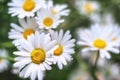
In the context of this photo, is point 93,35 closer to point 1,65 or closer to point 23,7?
point 23,7

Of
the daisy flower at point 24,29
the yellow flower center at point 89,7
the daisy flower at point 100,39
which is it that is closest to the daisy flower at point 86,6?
the yellow flower center at point 89,7

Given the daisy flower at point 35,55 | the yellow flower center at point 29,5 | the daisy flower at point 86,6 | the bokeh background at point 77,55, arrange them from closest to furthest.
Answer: the daisy flower at point 35,55 < the yellow flower center at point 29,5 < the bokeh background at point 77,55 < the daisy flower at point 86,6

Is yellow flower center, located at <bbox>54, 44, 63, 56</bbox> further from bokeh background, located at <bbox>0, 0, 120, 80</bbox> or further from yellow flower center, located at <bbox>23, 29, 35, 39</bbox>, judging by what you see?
bokeh background, located at <bbox>0, 0, 120, 80</bbox>

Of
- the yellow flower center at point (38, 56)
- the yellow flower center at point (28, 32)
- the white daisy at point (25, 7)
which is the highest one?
the white daisy at point (25, 7)

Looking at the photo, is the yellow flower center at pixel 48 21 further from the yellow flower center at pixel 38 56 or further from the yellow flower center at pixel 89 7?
the yellow flower center at pixel 89 7

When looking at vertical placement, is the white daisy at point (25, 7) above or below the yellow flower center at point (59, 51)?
above

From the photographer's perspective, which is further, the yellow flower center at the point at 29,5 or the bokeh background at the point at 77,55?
the bokeh background at the point at 77,55

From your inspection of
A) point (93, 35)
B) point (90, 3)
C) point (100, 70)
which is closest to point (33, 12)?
point (93, 35)

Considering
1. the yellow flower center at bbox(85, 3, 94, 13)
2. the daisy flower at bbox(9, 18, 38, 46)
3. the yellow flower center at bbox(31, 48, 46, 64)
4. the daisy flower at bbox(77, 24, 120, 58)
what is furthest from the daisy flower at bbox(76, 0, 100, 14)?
the yellow flower center at bbox(31, 48, 46, 64)
